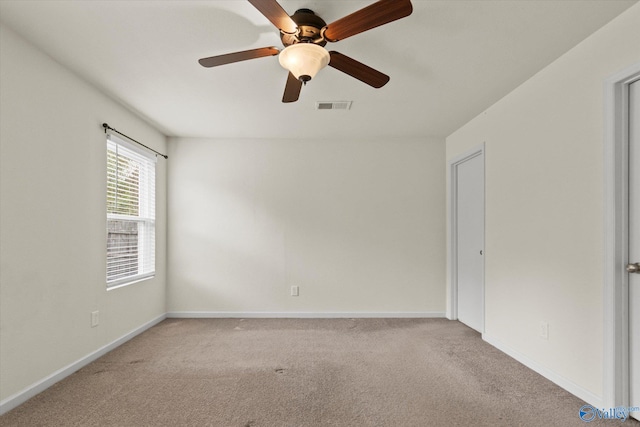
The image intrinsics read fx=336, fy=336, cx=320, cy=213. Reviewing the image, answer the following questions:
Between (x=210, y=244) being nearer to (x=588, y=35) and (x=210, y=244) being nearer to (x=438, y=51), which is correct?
(x=438, y=51)

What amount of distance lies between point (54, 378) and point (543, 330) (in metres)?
3.63

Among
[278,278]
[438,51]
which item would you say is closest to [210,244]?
[278,278]

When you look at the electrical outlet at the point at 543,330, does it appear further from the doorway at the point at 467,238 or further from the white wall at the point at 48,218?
the white wall at the point at 48,218

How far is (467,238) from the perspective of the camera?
3945 millimetres

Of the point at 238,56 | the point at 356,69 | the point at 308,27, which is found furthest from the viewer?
the point at 356,69

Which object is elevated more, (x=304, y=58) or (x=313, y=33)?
(x=313, y=33)

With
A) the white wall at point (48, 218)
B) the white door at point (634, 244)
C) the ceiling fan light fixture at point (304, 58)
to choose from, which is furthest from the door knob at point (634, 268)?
the white wall at point (48, 218)

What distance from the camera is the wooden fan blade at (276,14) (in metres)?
1.51

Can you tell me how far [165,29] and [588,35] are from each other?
265 centimetres

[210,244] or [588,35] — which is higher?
[588,35]

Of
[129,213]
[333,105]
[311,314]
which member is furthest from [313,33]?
[311,314]

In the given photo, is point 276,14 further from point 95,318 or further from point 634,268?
point 95,318

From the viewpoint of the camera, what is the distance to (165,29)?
205 cm

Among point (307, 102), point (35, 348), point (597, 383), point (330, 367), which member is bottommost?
point (330, 367)
